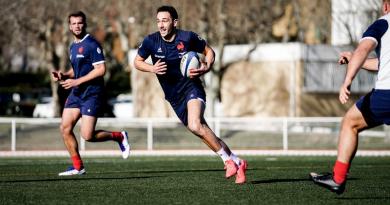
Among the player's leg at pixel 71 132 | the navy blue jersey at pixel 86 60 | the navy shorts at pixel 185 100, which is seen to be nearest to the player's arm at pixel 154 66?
the navy shorts at pixel 185 100

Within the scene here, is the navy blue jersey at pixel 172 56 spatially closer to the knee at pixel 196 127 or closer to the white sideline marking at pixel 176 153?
the knee at pixel 196 127

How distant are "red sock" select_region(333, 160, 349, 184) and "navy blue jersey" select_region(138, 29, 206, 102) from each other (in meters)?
3.29

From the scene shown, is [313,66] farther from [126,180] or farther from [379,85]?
[379,85]

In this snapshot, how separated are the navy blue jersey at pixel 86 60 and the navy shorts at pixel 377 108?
5.58 m

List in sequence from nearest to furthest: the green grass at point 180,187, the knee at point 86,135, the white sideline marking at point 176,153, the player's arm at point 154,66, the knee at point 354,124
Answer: the knee at point 354,124, the green grass at point 180,187, the player's arm at point 154,66, the knee at point 86,135, the white sideline marking at point 176,153

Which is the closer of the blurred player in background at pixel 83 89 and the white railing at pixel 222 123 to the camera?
the blurred player in background at pixel 83 89

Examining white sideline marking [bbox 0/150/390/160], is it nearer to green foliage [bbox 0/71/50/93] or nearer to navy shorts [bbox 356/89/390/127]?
navy shorts [bbox 356/89/390/127]

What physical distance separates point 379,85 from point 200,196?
257 cm

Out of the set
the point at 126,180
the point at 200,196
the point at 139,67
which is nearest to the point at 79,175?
the point at 126,180

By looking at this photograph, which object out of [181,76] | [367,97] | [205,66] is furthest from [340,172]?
[181,76]

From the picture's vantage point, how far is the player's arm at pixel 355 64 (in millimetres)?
9234

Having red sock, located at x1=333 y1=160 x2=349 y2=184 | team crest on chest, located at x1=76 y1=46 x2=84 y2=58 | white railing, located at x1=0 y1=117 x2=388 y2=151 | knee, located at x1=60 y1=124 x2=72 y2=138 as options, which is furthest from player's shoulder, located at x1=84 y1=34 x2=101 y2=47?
white railing, located at x1=0 y1=117 x2=388 y2=151

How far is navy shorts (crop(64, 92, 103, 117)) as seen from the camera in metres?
14.3

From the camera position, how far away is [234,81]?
42875mm
